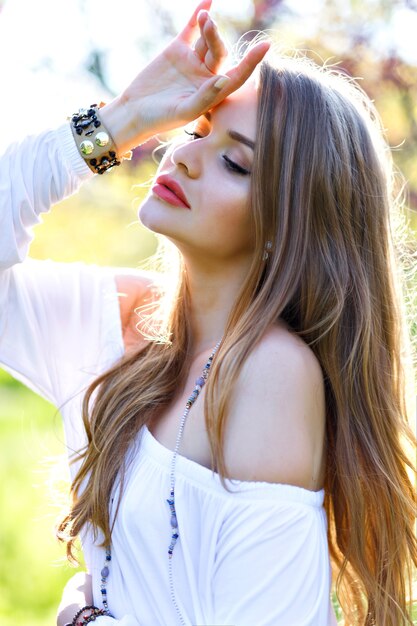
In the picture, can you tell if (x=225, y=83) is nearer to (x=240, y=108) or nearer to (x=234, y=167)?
(x=240, y=108)

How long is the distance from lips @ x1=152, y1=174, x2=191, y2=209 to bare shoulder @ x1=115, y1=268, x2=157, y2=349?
0.48 m

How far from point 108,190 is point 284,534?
4934 millimetres

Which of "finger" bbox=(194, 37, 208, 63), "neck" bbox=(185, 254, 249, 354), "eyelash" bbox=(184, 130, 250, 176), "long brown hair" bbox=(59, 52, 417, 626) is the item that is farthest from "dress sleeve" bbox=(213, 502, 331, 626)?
"finger" bbox=(194, 37, 208, 63)

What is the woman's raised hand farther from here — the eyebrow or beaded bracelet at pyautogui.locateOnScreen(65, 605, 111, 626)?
beaded bracelet at pyautogui.locateOnScreen(65, 605, 111, 626)

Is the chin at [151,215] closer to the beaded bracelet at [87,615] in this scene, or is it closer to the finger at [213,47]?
the finger at [213,47]

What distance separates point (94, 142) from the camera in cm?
212

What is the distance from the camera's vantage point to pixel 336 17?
4348mm

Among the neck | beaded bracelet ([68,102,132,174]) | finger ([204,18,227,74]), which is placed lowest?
the neck

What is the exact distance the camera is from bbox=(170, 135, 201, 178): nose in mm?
2004

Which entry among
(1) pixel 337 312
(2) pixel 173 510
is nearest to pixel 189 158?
(1) pixel 337 312

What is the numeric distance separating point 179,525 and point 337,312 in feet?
1.92

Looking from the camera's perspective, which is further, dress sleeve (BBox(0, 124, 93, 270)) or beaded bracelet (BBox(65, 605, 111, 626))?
dress sleeve (BBox(0, 124, 93, 270))

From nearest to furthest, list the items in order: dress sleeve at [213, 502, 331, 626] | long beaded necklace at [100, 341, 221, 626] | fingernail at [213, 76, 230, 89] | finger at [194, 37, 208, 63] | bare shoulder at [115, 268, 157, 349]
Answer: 1. dress sleeve at [213, 502, 331, 626]
2. long beaded necklace at [100, 341, 221, 626]
3. fingernail at [213, 76, 230, 89]
4. finger at [194, 37, 208, 63]
5. bare shoulder at [115, 268, 157, 349]

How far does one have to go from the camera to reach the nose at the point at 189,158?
2004 mm
